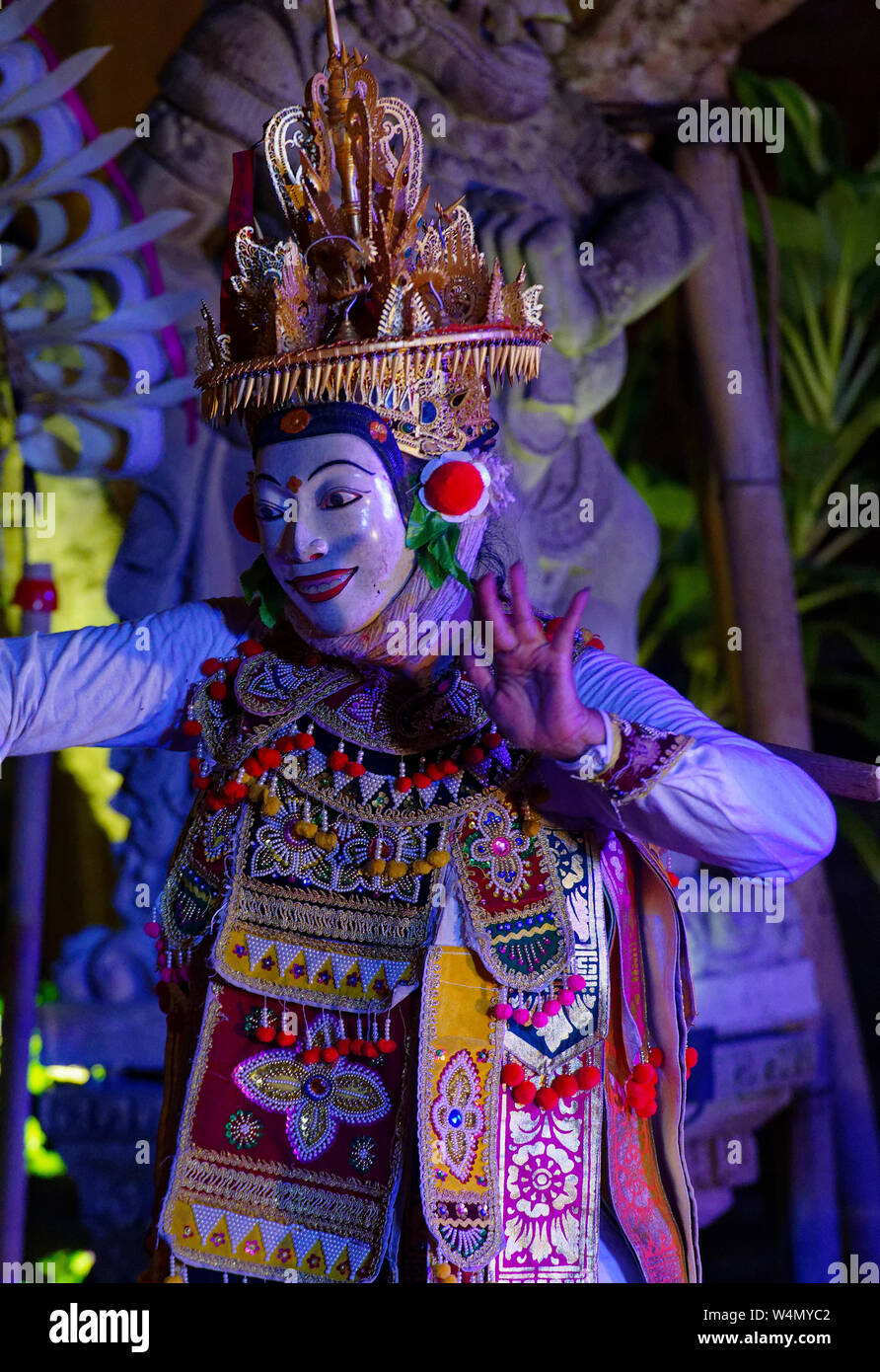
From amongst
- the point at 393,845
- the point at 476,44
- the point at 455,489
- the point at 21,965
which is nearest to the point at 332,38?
the point at 455,489

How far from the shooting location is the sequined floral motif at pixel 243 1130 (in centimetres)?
187

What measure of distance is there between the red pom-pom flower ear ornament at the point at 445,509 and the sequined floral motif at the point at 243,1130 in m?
0.73

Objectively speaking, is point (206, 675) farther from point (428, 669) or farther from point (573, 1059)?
point (573, 1059)

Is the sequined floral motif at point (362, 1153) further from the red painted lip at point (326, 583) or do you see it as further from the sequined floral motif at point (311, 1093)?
the red painted lip at point (326, 583)

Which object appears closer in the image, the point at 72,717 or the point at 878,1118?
the point at 72,717

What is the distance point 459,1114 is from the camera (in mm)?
1779

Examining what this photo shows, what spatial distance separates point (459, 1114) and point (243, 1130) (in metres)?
0.29

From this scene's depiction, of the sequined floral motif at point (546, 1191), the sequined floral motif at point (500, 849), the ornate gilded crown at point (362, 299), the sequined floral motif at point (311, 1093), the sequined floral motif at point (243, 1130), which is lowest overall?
the sequined floral motif at point (546, 1191)

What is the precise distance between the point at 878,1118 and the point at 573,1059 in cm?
209

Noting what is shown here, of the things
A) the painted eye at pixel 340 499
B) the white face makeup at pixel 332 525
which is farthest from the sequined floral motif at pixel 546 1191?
the painted eye at pixel 340 499

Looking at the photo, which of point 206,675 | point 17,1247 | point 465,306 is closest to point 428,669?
point 206,675

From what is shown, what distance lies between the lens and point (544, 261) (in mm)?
3332

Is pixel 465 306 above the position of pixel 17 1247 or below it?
above

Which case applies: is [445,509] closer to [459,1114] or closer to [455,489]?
[455,489]
